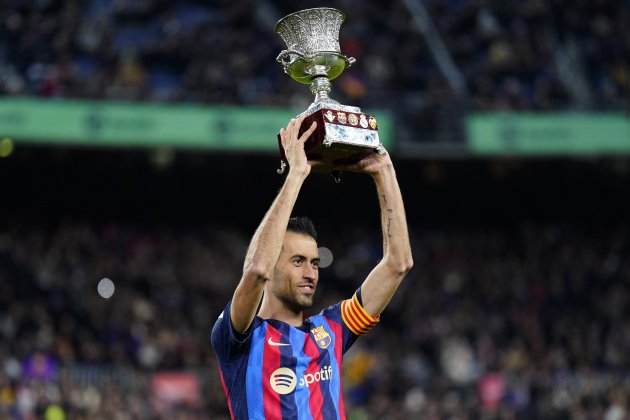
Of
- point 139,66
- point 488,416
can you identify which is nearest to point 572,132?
point 488,416

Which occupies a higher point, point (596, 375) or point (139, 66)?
point (139, 66)

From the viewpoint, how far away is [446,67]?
2253cm

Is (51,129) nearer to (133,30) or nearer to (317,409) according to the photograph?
(133,30)

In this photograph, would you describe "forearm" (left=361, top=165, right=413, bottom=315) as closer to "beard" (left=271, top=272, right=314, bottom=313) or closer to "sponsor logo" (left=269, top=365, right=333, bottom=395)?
"beard" (left=271, top=272, right=314, bottom=313)

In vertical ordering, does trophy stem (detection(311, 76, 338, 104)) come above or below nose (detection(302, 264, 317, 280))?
above

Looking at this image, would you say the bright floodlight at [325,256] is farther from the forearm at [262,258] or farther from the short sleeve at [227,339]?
the forearm at [262,258]

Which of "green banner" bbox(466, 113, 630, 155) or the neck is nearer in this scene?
the neck

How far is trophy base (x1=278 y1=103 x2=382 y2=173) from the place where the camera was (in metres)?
4.83

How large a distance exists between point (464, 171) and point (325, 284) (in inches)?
177

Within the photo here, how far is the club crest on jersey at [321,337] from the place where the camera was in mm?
4902

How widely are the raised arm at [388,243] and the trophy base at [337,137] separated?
0.32 ft

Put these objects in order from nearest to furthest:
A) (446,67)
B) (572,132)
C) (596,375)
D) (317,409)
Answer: (317,409) → (596,375) → (572,132) → (446,67)

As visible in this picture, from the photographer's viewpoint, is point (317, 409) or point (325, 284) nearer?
point (317, 409)

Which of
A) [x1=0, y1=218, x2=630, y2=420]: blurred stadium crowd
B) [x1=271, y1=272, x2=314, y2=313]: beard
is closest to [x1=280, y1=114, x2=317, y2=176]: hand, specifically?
[x1=271, y1=272, x2=314, y2=313]: beard
